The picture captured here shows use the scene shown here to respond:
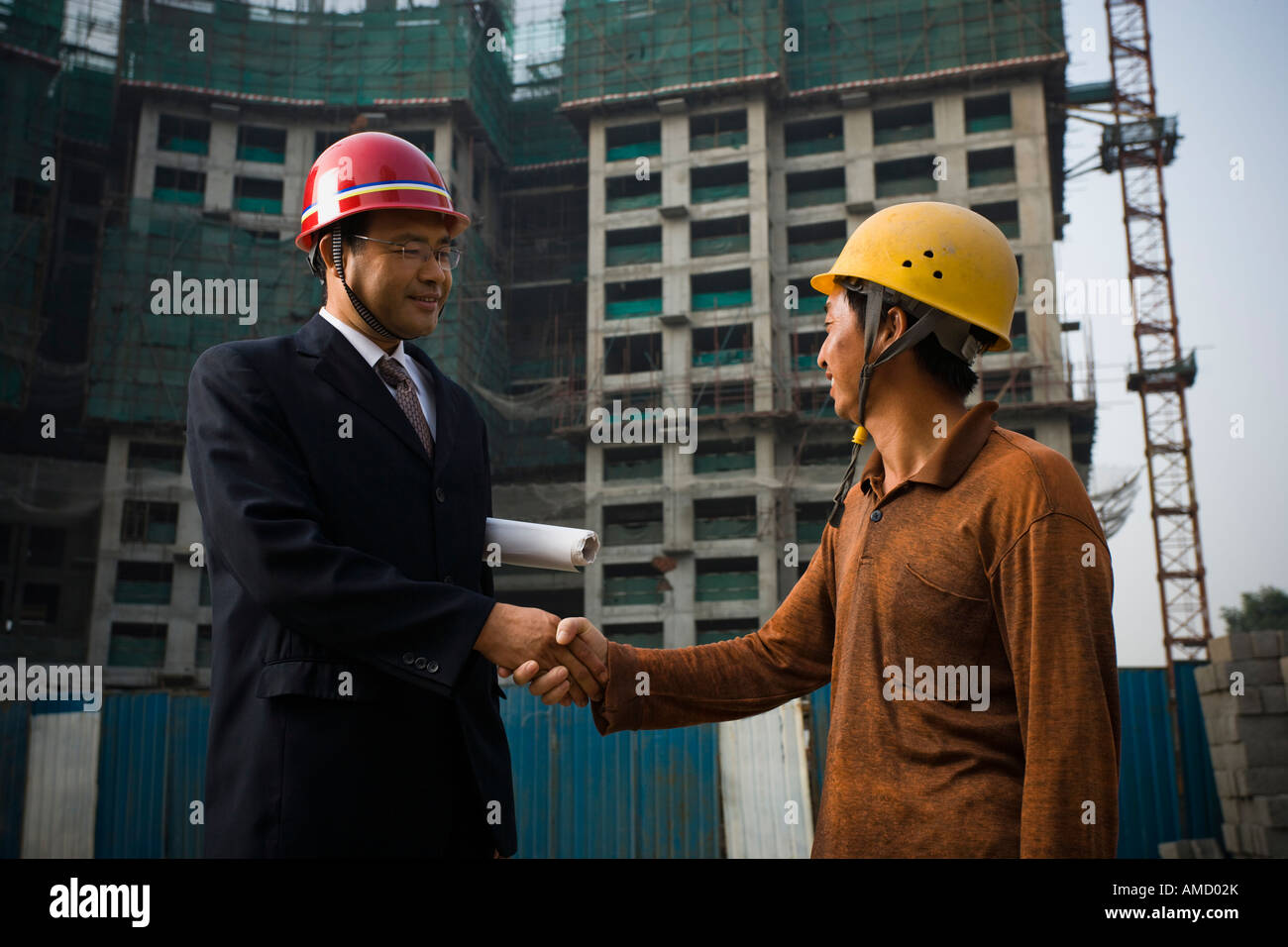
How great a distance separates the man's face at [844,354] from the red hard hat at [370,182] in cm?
111

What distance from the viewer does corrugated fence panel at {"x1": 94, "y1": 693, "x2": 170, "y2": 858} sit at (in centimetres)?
1819

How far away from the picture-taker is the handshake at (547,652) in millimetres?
2715

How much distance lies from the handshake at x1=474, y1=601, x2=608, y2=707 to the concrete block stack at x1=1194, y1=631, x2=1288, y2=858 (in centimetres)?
1298

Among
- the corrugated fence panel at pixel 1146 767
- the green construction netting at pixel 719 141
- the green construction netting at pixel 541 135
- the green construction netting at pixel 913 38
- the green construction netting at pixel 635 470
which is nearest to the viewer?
the corrugated fence panel at pixel 1146 767

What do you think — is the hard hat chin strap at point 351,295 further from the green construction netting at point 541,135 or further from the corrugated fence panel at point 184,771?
the green construction netting at point 541,135

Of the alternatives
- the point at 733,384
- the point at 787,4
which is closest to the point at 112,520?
the point at 733,384

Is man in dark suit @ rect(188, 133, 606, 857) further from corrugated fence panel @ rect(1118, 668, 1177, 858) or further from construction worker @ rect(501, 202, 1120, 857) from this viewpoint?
corrugated fence panel @ rect(1118, 668, 1177, 858)

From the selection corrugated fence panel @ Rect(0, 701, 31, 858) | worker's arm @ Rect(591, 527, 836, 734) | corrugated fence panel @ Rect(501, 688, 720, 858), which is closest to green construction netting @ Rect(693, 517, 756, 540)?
corrugated fence panel @ Rect(501, 688, 720, 858)

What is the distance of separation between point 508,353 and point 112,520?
70.8 ft

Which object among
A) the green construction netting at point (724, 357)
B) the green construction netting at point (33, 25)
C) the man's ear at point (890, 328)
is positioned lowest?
the man's ear at point (890, 328)

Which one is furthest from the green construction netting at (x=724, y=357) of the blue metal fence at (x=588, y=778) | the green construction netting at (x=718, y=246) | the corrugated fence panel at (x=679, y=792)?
the corrugated fence panel at (x=679, y=792)

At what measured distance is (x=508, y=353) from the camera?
58156 mm

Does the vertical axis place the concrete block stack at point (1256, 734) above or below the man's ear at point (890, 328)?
below

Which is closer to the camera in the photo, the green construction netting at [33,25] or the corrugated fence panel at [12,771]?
the corrugated fence panel at [12,771]
